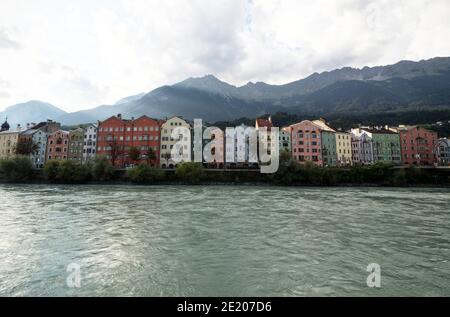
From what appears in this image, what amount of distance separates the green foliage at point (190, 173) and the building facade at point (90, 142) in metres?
38.3

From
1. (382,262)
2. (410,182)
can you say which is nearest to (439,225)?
(382,262)

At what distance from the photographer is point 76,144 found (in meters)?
90.4

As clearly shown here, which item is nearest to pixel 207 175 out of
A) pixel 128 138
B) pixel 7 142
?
pixel 128 138

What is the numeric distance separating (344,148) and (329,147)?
Answer: 7.64m

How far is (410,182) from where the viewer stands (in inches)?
2692

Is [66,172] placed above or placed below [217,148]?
below

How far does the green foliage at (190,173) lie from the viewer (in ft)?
212

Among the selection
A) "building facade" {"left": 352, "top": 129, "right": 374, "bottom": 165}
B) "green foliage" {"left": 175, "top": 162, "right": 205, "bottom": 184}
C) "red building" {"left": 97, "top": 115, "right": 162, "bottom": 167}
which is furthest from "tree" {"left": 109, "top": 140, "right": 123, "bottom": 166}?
"building facade" {"left": 352, "top": 129, "right": 374, "bottom": 165}

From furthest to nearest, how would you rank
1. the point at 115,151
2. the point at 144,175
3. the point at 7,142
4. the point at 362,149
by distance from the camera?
the point at 362,149 < the point at 7,142 < the point at 115,151 < the point at 144,175

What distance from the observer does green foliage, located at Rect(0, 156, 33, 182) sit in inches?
2498

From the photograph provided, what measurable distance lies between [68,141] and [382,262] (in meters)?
99.4

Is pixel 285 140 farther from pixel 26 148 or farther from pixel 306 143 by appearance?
pixel 26 148
